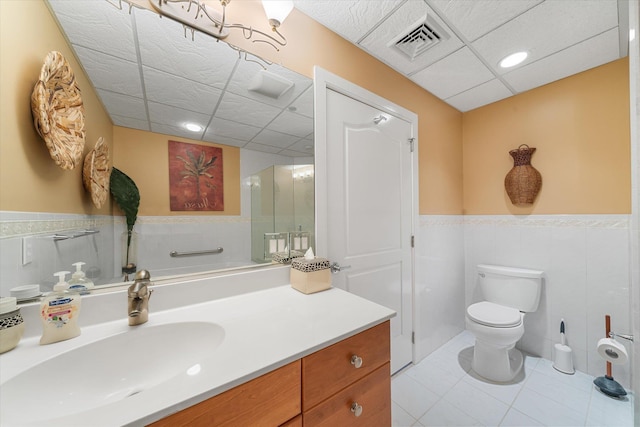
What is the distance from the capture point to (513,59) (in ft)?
Result: 5.31

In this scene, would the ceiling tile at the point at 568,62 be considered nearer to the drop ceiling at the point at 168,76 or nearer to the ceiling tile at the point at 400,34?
the ceiling tile at the point at 400,34

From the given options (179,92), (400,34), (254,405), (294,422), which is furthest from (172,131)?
(400,34)

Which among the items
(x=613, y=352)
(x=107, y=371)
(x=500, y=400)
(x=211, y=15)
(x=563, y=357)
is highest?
(x=211, y=15)

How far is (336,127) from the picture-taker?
1.40 metres

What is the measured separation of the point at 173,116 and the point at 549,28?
6.89ft

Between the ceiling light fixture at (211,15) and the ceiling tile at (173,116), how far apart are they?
1.14 feet

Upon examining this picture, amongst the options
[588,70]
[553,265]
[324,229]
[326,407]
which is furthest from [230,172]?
[588,70]

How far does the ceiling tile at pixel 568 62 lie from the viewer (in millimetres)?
1458

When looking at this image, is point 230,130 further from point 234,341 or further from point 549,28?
point 549,28

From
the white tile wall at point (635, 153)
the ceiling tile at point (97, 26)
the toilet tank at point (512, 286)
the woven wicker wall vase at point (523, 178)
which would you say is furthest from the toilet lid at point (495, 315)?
the ceiling tile at point (97, 26)

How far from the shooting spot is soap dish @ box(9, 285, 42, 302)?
0.67 metres

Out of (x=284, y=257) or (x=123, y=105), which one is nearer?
(x=123, y=105)

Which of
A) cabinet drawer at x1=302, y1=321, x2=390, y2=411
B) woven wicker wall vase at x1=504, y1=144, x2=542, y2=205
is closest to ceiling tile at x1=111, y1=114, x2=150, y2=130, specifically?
cabinet drawer at x1=302, y1=321, x2=390, y2=411

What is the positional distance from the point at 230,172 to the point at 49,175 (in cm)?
55
